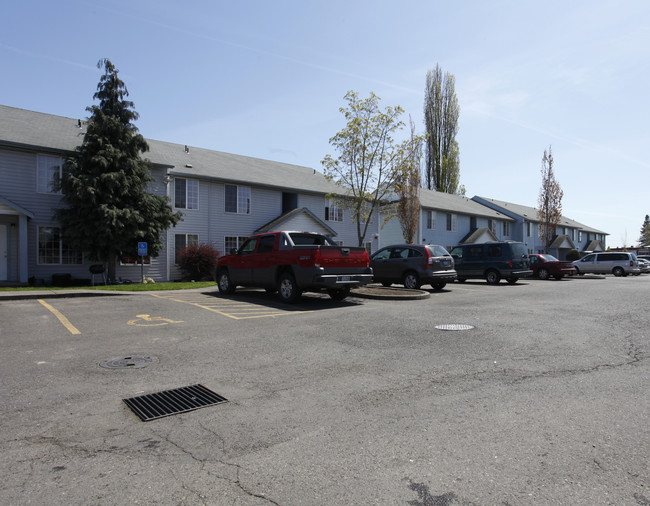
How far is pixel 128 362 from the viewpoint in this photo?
5656mm

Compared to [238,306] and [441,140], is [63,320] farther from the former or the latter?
[441,140]

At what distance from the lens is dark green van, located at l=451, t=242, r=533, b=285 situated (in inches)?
798

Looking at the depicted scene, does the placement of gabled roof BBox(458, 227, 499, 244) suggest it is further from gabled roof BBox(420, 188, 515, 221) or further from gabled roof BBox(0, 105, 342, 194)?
gabled roof BBox(0, 105, 342, 194)

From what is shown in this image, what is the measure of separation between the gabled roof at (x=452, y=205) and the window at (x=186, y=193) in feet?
66.4

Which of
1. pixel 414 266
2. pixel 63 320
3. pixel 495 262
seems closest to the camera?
pixel 63 320

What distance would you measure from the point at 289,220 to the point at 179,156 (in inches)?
290

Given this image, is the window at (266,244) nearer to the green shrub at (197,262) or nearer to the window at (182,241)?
the green shrub at (197,262)

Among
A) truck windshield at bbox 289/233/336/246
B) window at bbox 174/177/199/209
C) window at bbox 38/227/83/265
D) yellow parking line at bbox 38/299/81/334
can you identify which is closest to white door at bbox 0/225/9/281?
window at bbox 38/227/83/265

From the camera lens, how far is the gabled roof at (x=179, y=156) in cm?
1850

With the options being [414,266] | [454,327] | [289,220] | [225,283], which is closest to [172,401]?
[454,327]

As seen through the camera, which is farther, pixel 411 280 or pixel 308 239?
pixel 411 280

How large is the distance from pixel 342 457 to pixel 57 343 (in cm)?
572

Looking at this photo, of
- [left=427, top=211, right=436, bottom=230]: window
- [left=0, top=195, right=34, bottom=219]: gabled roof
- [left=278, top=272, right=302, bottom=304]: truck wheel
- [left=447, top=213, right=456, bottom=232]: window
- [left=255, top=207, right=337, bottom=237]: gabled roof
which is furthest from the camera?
[left=447, top=213, right=456, bottom=232]: window

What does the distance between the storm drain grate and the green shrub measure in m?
16.9
